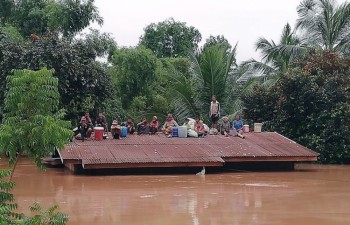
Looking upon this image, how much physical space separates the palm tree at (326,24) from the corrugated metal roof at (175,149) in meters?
7.36

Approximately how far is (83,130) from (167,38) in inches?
984

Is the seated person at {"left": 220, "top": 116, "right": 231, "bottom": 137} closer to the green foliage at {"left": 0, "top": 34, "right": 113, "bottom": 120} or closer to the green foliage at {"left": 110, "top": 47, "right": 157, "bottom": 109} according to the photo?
the green foliage at {"left": 0, "top": 34, "right": 113, "bottom": 120}

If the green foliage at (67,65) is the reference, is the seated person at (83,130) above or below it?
below

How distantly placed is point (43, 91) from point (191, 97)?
1544cm

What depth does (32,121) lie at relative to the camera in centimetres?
749

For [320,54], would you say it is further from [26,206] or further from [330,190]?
[26,206]

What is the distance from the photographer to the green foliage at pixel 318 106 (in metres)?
19.3

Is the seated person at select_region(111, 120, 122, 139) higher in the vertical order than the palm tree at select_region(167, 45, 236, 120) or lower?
lower

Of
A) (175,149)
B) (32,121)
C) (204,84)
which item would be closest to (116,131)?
(175,149)

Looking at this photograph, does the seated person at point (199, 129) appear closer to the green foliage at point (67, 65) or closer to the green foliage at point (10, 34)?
the green foliage at point (67, 65)

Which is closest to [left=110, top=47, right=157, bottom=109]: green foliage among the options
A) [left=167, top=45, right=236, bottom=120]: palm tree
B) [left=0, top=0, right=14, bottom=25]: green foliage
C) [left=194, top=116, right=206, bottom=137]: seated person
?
[left=167, top=45, right=236, bottom=120]: palm tree

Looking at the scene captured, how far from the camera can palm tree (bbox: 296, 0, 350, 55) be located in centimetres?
2331

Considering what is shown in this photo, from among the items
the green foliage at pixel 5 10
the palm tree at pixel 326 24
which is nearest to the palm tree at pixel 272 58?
the palm tree at pixel 326 24

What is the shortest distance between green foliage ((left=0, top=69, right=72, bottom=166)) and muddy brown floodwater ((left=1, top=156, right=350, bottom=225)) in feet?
6.08
